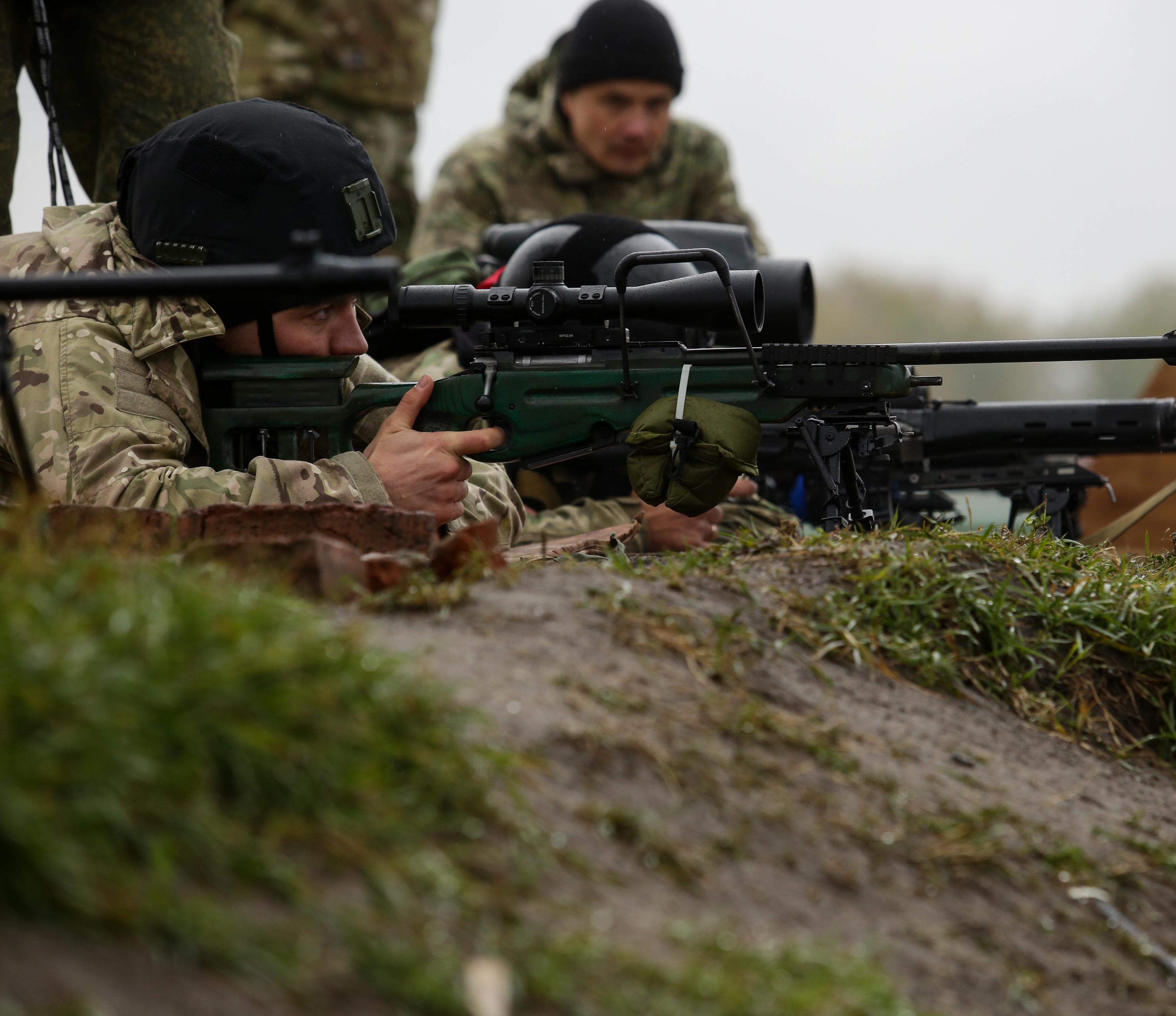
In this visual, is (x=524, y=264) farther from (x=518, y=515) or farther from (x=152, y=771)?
(x=152, y=771)

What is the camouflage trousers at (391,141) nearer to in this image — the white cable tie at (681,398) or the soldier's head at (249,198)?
the soldier's head at (249,198)

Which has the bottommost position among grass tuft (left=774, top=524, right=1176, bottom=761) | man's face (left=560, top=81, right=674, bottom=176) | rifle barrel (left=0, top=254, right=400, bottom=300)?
grass tuft (left=774, top=524, right=1176, bottom=761)

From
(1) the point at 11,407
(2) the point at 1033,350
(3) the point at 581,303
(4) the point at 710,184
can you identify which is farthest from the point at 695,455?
(4) the point at 710,184

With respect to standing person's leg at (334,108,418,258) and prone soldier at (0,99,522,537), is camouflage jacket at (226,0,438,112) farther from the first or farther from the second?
prone soldier at (0,99,522,537)

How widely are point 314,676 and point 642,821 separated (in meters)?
0.50

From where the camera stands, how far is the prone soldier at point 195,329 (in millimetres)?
3457

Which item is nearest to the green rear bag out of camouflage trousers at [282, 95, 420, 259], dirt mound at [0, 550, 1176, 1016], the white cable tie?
the white cable tie

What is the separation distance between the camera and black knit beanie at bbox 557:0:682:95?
7668 mm

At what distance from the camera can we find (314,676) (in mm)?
1736

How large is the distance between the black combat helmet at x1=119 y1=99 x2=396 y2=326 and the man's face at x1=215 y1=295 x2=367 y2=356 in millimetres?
60

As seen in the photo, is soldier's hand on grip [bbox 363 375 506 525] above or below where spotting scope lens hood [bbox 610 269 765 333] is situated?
below

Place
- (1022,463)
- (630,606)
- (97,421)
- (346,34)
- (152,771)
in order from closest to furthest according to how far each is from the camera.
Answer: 1. (152,771)
2. (630,606)
3. (97,421)
4. (1022,463)
5. (346,34)

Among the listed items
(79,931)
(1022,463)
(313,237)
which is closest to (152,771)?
(79,931)

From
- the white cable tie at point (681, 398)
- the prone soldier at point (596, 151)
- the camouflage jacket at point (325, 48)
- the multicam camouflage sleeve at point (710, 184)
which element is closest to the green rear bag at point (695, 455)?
the white cable tie at point (681, 398)
